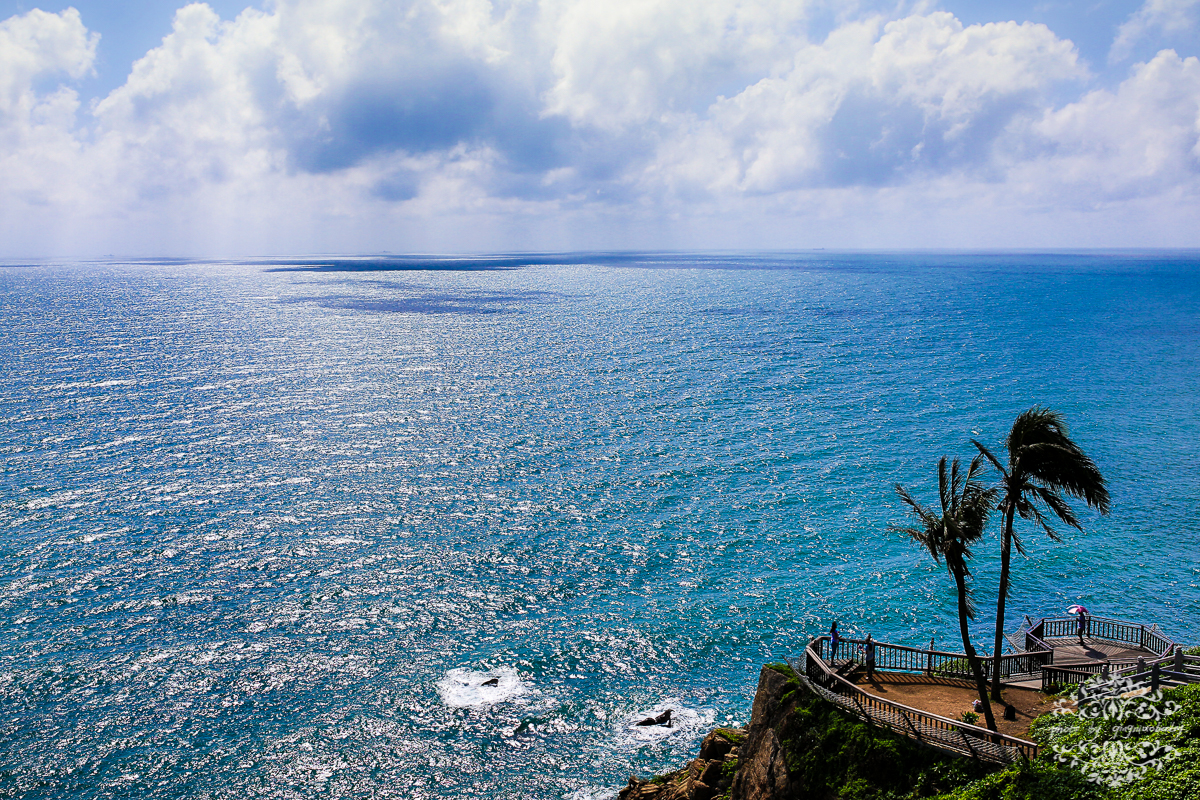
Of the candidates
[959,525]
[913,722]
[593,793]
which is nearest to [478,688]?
[593,793]

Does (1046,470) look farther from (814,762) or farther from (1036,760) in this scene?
(814,762)

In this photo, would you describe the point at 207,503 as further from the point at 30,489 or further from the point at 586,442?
the point at 586,442

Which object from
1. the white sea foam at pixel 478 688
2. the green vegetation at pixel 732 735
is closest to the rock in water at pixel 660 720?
the green vegetation at pixel 732 735

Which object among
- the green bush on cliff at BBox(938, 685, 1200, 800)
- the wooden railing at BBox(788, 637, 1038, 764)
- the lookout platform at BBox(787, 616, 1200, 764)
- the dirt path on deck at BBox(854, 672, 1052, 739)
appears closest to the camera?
the green bush on cliff at BBox(938, 685, 1200, 800)

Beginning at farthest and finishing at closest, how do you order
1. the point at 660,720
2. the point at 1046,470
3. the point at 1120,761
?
1. the point at 660,720
2. the point at 1046,470
3. the point at 1120,761

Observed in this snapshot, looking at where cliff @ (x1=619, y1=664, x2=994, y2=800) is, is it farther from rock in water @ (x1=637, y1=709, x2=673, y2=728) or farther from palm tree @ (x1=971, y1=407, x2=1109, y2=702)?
rock in water @ (x1=637, y1=709, x2=673, y2=728)

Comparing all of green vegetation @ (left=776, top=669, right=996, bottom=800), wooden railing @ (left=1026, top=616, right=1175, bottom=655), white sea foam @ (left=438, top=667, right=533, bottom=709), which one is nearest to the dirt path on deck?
green vegetation @ (left=776, top=669, right=996, bottom=800)
